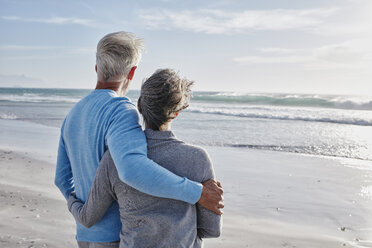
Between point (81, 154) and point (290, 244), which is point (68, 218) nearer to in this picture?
point (290, 244)

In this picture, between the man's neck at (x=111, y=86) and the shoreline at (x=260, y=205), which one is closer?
the man's neck at (x=111, y=86)

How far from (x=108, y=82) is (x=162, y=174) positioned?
0.56 m

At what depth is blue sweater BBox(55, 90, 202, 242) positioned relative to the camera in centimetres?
138

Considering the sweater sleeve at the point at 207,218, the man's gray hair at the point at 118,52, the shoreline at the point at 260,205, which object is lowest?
the shoreline at the point at 260,205

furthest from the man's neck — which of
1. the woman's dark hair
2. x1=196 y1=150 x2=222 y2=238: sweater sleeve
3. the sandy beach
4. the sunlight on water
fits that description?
the sunlight on water

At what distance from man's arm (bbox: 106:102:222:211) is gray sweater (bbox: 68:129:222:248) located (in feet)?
0.19

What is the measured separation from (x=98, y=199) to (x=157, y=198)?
256 millimetres

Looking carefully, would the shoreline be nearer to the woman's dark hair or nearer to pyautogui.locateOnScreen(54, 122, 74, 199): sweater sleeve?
pyautogui.locateOnScreen(54, 122, 74, 199): sweater sleeve

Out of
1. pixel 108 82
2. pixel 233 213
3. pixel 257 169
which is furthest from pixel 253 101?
pixel 108 82

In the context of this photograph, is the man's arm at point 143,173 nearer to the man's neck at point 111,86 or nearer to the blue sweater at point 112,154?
the blue sweater at point 112,154

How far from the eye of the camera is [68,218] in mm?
4066

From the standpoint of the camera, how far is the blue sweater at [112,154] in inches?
54.4

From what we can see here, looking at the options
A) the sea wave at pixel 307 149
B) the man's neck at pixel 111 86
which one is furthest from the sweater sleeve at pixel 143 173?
the sea wave at pixel 307 149

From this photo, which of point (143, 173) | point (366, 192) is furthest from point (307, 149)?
point (143, 173)
